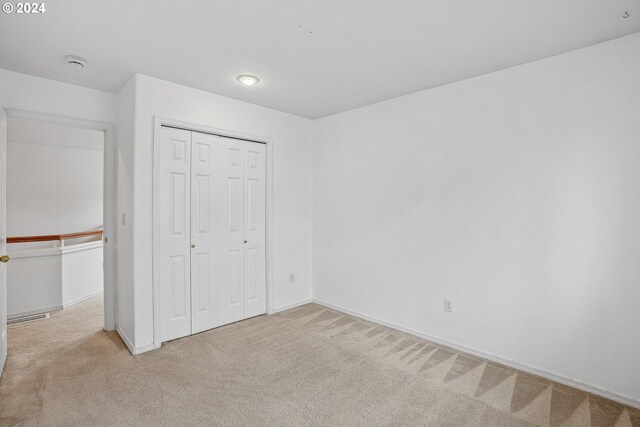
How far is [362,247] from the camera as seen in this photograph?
147 inches

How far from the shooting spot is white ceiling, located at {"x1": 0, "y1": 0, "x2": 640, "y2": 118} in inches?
72.7

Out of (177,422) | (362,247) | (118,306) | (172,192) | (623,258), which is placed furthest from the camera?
(362,247)

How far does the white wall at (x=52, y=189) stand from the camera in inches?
214

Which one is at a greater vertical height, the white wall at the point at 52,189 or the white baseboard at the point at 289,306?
the white wall at the point at 52,189

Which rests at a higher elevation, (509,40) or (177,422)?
(509,40)

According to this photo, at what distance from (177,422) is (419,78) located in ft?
10.4

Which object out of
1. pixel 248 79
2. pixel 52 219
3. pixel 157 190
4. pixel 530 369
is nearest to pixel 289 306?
pixel 157 190

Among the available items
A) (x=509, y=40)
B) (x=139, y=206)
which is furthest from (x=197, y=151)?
(x=509, y=40)

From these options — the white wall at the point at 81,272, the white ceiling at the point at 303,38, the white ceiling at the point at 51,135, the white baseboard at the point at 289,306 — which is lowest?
the white baseboard at the point at 289,306

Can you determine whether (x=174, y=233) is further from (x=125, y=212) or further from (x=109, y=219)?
(x=109, y=219)

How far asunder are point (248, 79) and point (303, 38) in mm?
874

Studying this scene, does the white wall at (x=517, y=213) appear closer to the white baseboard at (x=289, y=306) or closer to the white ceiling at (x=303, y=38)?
the white ceiling at (x=303, y=38)

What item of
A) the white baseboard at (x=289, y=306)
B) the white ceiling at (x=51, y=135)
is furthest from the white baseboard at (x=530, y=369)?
the white ceiling at (x=51, y=135)

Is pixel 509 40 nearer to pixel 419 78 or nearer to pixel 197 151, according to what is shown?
pixel 419 78
